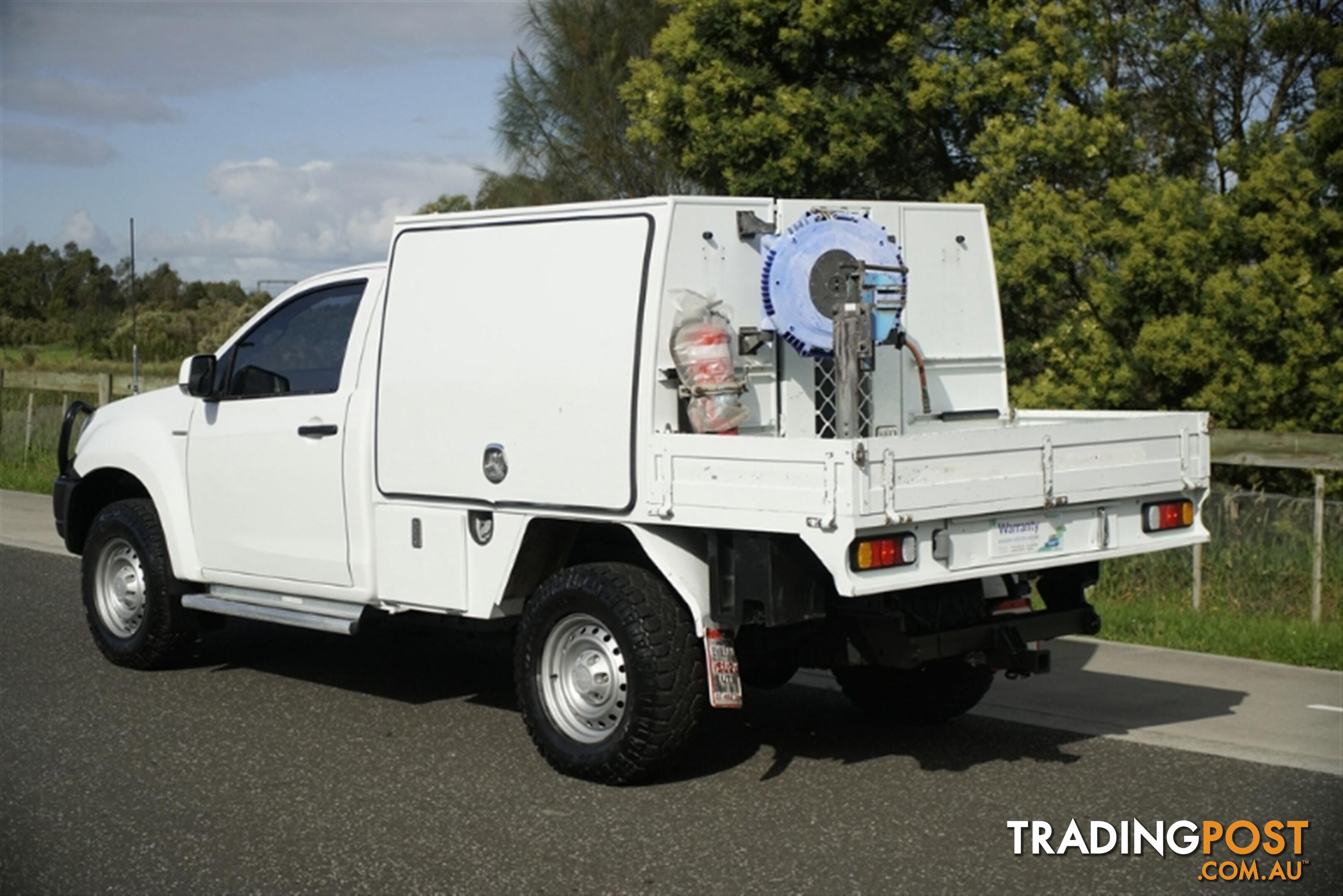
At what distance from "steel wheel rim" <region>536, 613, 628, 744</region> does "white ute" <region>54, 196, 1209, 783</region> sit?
0.01 metres

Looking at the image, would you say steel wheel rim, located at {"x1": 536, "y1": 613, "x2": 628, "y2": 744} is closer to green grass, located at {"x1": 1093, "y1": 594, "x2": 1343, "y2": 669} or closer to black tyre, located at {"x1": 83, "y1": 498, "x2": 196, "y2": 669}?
black tyre, located at {"x1": 83, "y1": 498, "x2": 196, "y2": 669}

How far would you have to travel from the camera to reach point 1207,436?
23.5 ft

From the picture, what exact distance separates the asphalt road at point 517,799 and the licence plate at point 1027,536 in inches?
38.6

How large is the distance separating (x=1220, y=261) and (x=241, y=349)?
33.4ft

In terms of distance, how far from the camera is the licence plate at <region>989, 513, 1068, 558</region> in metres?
6.47

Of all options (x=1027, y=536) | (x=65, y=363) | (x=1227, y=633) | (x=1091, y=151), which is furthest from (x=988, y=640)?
(x=65, y=363)

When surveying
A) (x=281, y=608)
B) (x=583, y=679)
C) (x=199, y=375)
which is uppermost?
(x=199, y=375)

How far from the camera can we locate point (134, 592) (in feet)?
29.9

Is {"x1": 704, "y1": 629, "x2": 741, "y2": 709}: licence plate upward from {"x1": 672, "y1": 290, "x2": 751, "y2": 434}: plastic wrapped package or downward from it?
downward

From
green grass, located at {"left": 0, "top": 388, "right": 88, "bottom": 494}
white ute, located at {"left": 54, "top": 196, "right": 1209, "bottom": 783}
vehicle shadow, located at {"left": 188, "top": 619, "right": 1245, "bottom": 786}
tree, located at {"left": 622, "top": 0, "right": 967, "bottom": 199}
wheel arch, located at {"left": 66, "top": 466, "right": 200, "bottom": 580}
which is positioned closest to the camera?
white ute, located at {"left": 54, "top": 196, "right": 1209, "bottom": 783}

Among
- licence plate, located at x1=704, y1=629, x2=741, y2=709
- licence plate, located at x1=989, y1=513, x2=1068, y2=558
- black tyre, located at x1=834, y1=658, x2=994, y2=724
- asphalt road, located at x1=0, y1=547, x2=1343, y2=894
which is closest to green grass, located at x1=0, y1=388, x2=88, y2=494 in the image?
asphalt road, located at x1=0, y1=547, x2=1343, y2=894

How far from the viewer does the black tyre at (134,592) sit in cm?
891

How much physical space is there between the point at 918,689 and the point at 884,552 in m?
1.93

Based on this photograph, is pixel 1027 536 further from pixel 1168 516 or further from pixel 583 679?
pixel 583 679
